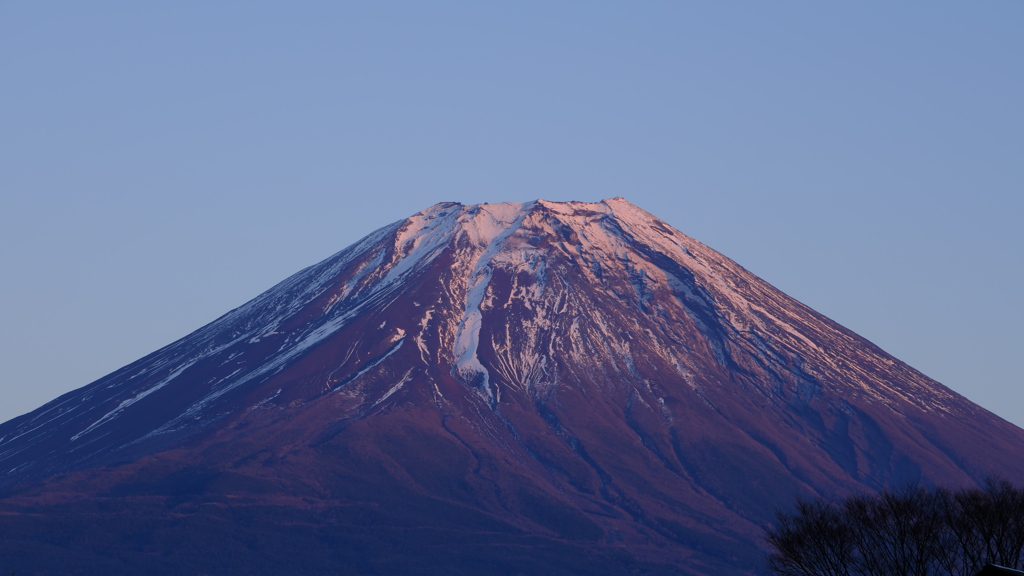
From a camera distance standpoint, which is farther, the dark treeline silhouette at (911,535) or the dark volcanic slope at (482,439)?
the dark volcanic slope at (482,439)

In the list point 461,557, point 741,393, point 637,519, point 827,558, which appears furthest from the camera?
point 741,393

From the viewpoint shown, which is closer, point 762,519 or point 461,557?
point 461,557

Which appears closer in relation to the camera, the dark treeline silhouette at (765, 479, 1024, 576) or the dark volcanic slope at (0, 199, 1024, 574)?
the dark treeline silhouette at (765, 479, 1024, 576)

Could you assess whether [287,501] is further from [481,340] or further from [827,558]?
[827,558]

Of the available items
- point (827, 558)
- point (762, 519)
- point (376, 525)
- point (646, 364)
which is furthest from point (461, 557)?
point (827, 558)
